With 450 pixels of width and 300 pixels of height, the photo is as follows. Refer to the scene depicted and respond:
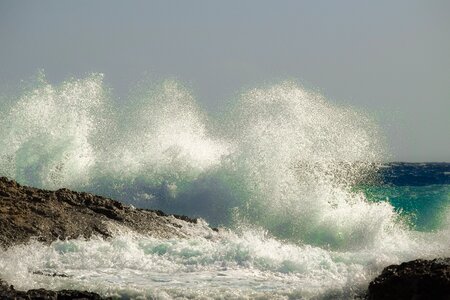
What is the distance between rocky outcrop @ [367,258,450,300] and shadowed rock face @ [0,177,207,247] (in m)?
6.60

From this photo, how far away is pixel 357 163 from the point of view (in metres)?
24.5

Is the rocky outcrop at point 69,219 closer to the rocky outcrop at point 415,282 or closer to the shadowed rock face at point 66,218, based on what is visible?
the shadowed rock face at point 66,218

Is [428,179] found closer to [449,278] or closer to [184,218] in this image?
[184,218]

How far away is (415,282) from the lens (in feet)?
24.9

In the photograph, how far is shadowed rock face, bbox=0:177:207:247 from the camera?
12.7m

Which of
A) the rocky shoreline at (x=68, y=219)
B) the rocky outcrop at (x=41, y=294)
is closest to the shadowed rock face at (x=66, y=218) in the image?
the rocky shoreline at (x=68, y=219)

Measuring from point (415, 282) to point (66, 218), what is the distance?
7.96 m

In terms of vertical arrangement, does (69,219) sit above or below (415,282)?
above

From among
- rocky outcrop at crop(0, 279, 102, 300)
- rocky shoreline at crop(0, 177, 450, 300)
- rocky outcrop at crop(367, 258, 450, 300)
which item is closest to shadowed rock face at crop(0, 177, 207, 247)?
rocky shoreline at crop(0, 177, 450, 300)

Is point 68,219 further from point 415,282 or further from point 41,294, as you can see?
point 415,282

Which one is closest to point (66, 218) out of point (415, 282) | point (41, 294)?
point (41, 294)

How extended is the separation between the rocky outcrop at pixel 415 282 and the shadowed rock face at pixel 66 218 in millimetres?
6595

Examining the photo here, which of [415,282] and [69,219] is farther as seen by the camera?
[69,219]

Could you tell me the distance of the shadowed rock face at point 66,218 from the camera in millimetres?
12734
